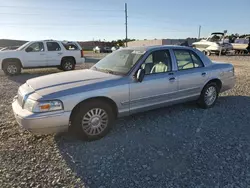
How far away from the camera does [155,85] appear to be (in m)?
4.12

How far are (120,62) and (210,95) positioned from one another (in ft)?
7.94

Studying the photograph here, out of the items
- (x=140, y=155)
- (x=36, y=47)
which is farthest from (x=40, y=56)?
(x=140, y=155)

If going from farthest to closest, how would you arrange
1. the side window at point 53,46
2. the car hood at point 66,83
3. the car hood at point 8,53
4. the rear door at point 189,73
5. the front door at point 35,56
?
the side window at point 53,46 < the front door at point 35,56 < the car hood at point 8,53 < the rear door at point 189,73 < the car hood at point 66,83

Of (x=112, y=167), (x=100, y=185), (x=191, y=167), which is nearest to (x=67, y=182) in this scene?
(x=100, y=185)

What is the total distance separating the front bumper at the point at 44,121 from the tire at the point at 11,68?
8412 mm

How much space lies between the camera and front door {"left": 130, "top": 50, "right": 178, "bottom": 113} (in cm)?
396

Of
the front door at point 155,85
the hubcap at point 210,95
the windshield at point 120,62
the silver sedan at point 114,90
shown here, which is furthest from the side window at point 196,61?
the windshield at point 120,62

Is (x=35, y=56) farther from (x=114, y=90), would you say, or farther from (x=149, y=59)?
(x=114, y=90)

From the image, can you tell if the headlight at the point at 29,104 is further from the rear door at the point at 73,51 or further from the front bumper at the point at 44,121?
the rear door at the point at 73,51

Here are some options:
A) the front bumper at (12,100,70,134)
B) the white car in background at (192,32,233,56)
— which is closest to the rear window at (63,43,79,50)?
the front bumper at (12,100,70,134)

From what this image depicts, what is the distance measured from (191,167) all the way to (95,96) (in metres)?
1.78

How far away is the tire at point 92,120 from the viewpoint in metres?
3.42

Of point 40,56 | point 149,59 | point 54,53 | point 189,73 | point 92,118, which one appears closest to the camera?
point 92,118

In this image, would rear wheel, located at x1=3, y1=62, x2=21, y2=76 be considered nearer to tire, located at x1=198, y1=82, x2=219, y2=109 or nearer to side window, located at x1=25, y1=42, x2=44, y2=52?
side window, located at x1=25, y1=42, x2=44, y2=52
